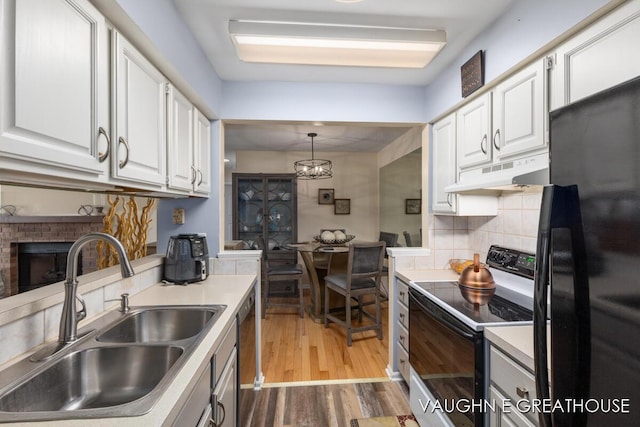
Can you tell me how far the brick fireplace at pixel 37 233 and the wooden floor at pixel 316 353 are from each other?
7.50 ft

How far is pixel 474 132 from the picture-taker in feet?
5.87

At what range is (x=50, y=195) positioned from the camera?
3316 millimetres

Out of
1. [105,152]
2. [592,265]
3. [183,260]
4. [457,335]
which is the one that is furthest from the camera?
[183,260]

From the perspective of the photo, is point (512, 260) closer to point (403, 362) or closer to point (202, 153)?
point (403, 362)

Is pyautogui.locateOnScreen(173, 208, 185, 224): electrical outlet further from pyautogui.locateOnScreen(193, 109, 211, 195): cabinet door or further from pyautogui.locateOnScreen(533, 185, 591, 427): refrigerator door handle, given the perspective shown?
pyautogui.locateOnScreen(533, 185, 591, 427): refrigerator door handle

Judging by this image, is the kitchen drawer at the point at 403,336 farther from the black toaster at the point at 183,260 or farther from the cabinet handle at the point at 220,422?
the black toaster at the point at 183,260

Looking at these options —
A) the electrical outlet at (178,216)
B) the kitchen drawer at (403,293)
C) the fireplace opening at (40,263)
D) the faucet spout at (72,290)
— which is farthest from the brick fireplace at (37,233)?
the kitchen drawer at (403,293)

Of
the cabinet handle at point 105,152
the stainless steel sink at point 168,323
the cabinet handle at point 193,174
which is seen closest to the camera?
the cabinet handle at point 105,152

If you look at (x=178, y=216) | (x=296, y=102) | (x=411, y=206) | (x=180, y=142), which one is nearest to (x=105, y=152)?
(x=180, y=142)

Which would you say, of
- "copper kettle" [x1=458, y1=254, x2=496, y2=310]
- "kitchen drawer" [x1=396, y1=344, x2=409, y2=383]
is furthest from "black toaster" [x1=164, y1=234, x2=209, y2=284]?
"copper kettle" [x1=458, y1=254, x2=496, y2=310]

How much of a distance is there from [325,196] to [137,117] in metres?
4.04

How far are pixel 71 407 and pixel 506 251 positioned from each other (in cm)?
220

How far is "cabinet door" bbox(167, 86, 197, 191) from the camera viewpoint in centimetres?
153

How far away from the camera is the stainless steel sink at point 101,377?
88 cm
